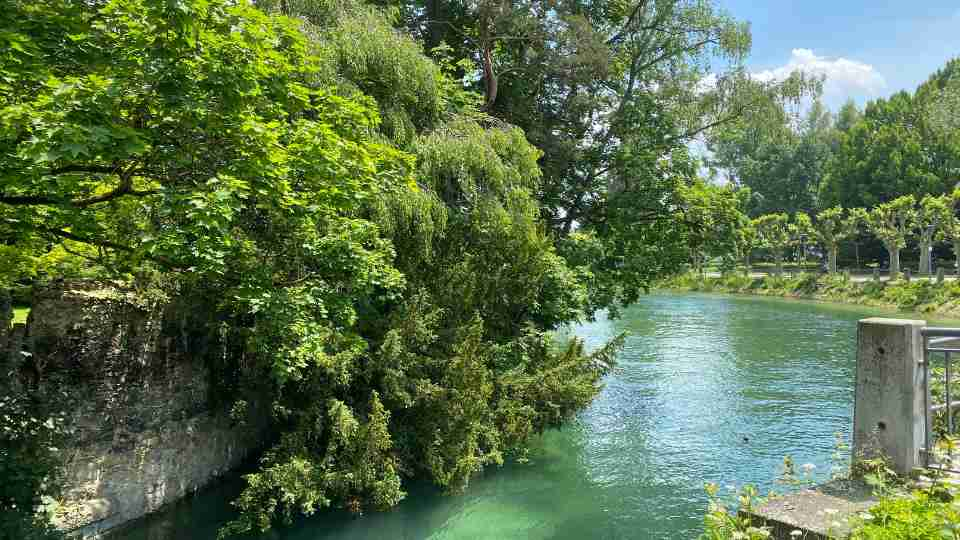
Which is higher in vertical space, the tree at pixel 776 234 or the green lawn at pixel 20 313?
the tree at pixel 776 234

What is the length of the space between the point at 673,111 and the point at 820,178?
59482mm

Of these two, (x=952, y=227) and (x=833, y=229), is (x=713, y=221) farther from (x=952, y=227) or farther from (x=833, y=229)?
(x=833, y=229)

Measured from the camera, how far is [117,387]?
26.8 feet

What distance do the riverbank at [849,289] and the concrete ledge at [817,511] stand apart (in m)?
19.4

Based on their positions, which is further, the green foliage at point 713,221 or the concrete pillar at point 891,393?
the green foliage at point 713,221

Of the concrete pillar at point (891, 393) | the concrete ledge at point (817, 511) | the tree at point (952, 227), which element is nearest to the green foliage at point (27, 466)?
the concrete ledge at point (817, 511)

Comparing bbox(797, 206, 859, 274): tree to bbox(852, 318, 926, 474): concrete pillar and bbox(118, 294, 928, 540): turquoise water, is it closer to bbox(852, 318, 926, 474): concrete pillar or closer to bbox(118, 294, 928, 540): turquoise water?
bbox(118, 294, 928, 540): turquoise water

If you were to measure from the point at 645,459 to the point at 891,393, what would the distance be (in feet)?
22.9

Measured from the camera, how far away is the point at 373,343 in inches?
371

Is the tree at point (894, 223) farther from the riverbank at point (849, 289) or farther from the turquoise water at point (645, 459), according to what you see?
the turquoise water at point (645, 459)

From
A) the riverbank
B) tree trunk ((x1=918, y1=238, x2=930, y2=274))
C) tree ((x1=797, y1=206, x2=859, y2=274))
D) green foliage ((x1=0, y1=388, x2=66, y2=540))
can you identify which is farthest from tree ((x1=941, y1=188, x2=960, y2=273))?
green foliage ((x1=0, y1=388, x2=66, y2=540))

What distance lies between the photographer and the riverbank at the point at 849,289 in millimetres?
33000

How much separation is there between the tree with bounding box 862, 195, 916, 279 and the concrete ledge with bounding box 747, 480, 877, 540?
140 ft

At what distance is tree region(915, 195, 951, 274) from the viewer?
39031mm
